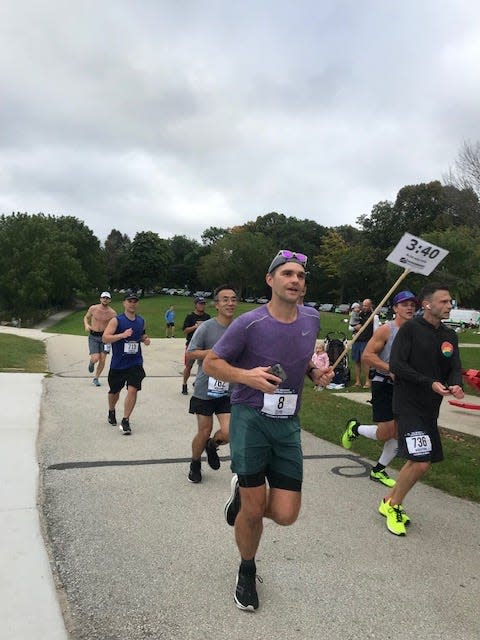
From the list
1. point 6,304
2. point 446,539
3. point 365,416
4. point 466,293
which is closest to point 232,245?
point 6,304

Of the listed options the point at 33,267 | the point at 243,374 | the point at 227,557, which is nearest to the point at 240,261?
the point at 33,267

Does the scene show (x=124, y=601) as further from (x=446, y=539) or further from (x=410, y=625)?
(x=446, y=539)

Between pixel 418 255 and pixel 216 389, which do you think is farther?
pixel 418 255

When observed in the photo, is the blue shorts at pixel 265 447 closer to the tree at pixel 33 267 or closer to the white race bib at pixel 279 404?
the white race bib at pixel 279 404

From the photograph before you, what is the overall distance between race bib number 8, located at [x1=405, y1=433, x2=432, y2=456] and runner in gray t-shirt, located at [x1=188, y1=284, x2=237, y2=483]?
5.69ft

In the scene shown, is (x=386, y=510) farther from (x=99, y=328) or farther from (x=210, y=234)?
(x=210, y=234)

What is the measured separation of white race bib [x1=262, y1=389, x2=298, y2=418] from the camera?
309cm

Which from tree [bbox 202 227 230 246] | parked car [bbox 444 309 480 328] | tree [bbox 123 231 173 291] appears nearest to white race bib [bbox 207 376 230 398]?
parked car [bbox 444 309 480 328]

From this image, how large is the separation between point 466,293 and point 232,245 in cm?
3687

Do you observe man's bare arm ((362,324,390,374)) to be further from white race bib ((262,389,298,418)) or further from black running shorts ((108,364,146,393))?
black running shorts ((108,364,146,393))

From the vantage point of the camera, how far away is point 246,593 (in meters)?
2.95

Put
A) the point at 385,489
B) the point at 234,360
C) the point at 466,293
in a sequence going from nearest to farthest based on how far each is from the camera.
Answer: the point at 234,360, the point at 385,489, the point at 466,293

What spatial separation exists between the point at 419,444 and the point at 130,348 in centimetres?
419

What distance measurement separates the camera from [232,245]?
2879 inches
